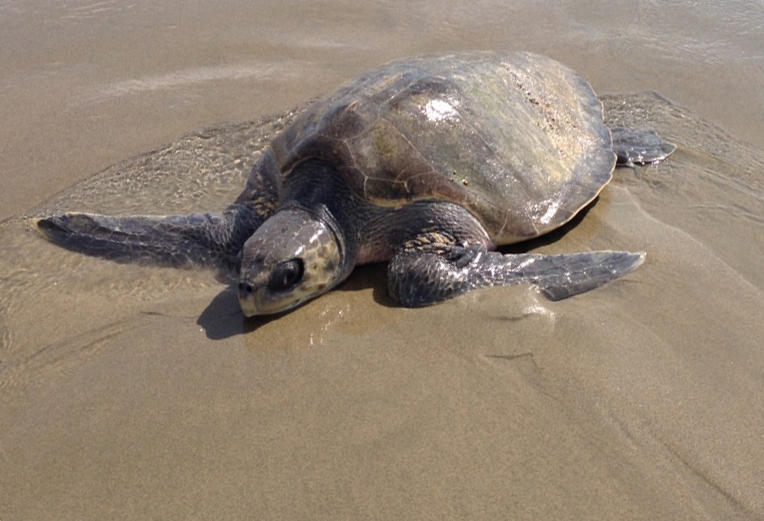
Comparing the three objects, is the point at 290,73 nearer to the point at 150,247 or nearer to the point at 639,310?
the point at 150,247

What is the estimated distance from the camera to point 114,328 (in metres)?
2.93

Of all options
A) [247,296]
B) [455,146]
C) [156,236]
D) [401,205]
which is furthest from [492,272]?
[156,236]

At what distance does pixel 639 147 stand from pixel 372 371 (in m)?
2.77

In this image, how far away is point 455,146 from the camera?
337cm

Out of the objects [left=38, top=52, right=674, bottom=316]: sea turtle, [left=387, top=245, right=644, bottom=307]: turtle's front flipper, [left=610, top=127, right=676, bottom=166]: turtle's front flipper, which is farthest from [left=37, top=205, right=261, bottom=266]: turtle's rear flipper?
[left=610, top=127, right=676, bottom=166]: turtle's front flipper

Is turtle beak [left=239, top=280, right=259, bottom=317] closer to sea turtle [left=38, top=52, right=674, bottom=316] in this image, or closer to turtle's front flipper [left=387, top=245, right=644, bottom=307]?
sea turtle [left=38, top=52, right=674, bottom=316]

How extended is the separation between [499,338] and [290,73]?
3748 mm

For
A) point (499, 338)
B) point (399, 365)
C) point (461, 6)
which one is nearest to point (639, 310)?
point (499, 338)

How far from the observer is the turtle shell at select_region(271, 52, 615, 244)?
3.27 meters

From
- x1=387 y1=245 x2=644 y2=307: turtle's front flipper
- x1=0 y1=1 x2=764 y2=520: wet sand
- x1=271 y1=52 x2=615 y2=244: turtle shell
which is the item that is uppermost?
x1=271 y1=52 x2=615 y2=244: turtle shell

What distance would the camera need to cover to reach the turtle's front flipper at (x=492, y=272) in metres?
3.00

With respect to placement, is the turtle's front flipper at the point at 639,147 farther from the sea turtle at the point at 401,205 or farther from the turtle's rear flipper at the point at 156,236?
the turtle's rear flipper at the point at 156,236

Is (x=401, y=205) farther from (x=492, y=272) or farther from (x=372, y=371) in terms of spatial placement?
(x=372, y=371)

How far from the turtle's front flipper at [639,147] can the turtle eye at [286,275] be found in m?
2.43
